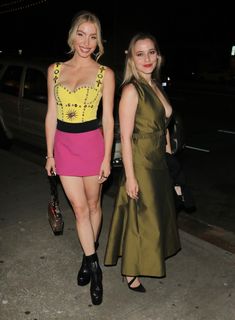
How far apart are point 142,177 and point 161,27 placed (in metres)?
45.8

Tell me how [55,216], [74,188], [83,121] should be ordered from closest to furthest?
[83,121], [74,188], [55,216]

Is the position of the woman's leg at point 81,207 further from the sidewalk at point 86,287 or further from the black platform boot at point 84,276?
the sidewalk at point 86,287

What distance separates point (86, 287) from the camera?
137 inches

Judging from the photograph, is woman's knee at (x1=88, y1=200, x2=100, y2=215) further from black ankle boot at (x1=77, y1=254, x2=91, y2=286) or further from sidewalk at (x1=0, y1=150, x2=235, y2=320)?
sidewalk at (x1=0, y1=150, x2=235, y2=320)

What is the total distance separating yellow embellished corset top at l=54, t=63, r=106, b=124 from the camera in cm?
302

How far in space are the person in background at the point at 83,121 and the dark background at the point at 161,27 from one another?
101ft

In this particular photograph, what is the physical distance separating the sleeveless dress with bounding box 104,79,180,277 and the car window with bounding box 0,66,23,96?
5158mm

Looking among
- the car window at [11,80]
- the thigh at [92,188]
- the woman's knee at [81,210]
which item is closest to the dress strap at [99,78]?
the thigh at [92,188]

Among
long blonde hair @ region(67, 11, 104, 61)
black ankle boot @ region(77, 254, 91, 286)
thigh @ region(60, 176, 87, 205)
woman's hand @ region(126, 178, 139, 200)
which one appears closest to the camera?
long blonde hair @ region(67, 11, 104, 61)

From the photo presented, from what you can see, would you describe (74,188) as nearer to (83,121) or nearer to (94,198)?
(94,198)

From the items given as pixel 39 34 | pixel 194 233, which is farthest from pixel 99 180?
pixel 39 34

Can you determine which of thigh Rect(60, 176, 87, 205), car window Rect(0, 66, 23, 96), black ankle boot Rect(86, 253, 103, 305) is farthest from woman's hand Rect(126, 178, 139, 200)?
car window Rect(0, 66, 23, 96)

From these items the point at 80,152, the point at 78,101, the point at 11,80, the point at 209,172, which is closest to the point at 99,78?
the point at 78,101

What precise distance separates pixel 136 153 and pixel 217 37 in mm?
39995
